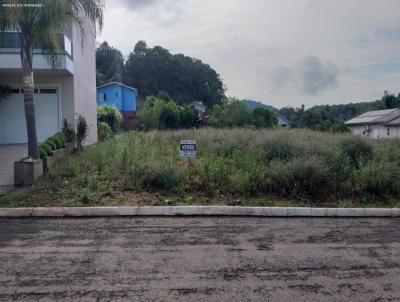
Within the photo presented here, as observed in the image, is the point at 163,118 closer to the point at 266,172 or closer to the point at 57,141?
the point at 57,141

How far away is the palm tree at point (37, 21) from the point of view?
8586 mm

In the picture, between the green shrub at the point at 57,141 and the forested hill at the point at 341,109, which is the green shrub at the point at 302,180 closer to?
the green shrub at the point at 57,141

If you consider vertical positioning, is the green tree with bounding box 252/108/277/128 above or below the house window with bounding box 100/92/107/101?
below

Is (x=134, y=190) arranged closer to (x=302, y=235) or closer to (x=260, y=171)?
(x=260, y=171)

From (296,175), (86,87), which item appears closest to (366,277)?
(296,175)

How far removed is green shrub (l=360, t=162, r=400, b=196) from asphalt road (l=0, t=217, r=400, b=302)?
6.22 ft

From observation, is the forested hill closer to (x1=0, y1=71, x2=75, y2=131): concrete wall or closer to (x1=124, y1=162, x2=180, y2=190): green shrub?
(x1=0, y1=71, x2=75, y2=131): concrete wall

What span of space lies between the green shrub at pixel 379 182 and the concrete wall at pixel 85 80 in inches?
424

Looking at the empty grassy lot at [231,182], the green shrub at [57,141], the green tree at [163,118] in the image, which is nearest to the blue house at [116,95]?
the green tree at [163,118]

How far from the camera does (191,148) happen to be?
29.9 ft

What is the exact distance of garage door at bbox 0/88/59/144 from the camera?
→ 15.7 m

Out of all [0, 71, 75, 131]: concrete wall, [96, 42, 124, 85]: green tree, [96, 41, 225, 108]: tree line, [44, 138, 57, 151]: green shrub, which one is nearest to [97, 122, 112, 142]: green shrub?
[0, 71, 75, 131]: concrete wall

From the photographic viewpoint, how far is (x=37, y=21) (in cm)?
909

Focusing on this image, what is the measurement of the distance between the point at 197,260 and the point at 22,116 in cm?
1350
